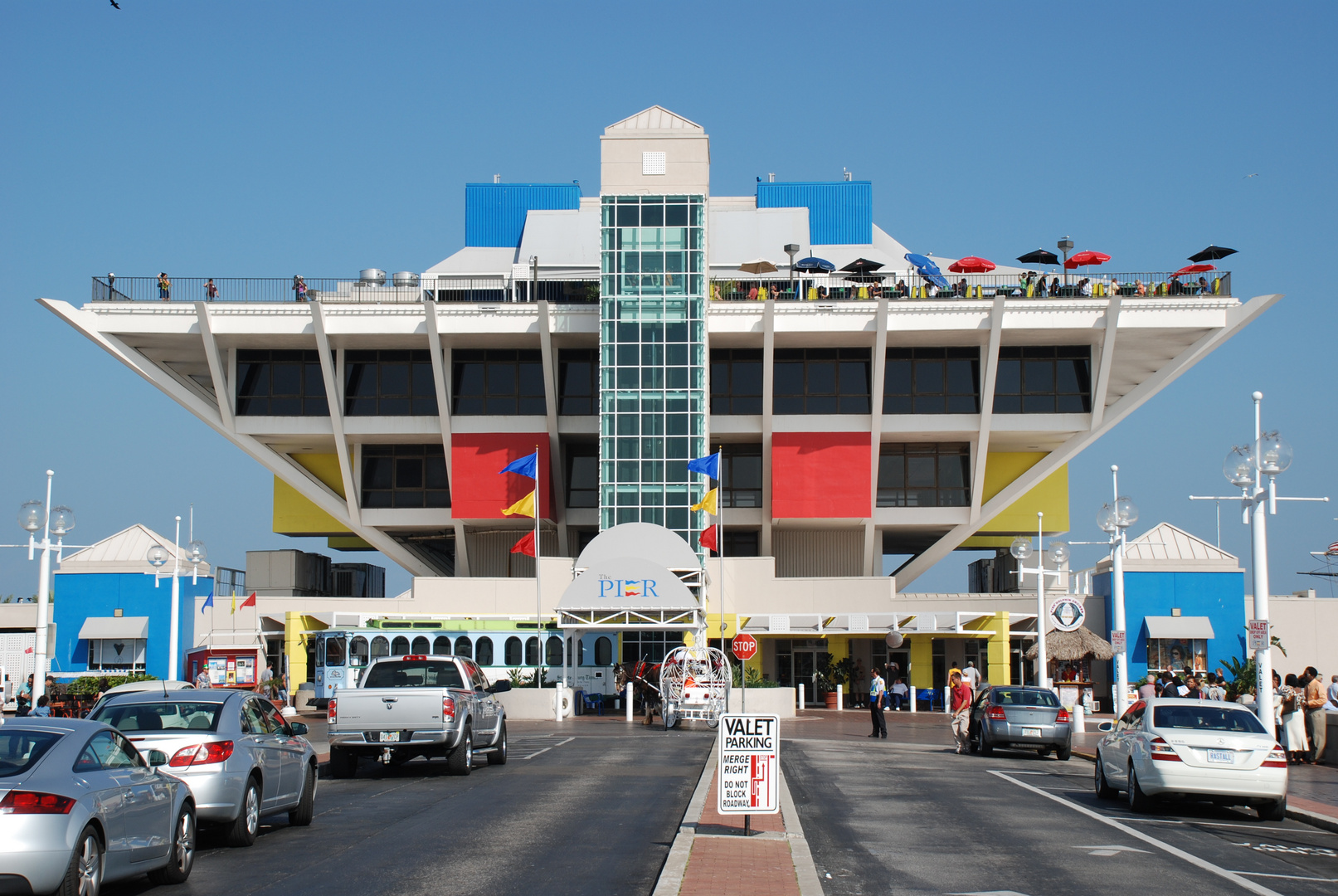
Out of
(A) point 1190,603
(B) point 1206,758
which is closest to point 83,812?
(B) point 1206,758

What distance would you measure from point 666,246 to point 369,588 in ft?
87.6

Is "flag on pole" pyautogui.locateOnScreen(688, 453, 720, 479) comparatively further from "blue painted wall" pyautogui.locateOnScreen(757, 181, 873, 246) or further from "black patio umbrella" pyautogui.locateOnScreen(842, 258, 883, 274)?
"blue painted wall" pyautogui.locateOnScreen(757, 181, 873, 246)

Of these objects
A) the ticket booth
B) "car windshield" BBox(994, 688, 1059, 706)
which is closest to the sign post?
Result: "car windshield" BBox(994, 688, 1059, 706)

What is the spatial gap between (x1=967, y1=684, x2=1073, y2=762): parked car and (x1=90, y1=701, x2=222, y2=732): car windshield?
58.3 feet

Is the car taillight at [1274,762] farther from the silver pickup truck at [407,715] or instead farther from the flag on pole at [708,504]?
the flag on pole at [708,504]

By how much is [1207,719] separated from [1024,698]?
10.9 m

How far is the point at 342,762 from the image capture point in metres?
20.9

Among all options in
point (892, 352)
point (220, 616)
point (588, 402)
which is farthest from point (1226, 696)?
point (220, 616)

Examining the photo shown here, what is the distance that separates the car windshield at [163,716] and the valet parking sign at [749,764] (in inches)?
191

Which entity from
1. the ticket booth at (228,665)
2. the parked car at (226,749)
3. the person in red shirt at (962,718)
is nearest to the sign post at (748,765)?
the parked car at (226,749)

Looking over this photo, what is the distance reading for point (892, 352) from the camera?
54.2 m

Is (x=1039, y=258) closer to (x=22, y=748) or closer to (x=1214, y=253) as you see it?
(x=1214, y=253)

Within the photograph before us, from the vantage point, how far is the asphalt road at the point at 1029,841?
10867 mm

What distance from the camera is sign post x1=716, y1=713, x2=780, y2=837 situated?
12.4 meters
